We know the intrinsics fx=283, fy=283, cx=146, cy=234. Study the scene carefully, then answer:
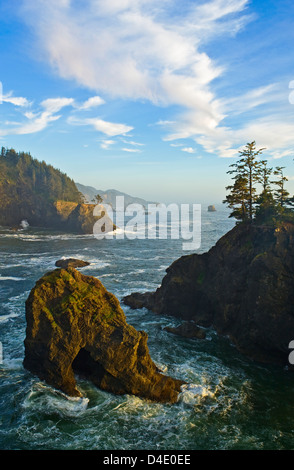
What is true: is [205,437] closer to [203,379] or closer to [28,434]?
[203,379]

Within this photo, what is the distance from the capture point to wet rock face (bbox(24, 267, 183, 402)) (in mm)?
20922

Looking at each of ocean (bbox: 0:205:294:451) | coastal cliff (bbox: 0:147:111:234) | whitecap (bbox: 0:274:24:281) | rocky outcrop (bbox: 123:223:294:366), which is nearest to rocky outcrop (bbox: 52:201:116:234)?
coastal cliff (bbox: 0:147:111:234)

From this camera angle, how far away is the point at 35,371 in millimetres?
22594

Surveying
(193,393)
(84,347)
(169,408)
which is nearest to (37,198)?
(84,347)

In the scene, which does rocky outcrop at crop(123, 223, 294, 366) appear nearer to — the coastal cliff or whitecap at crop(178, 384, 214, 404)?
whitecap at crop(178, 384, 214, 404)

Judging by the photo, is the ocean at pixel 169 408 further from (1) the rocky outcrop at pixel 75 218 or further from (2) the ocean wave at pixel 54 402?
(1) the rocky outcrop at pixel 75 218

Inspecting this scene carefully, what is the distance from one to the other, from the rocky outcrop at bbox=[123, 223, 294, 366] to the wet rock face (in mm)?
10522

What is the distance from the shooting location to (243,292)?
31.5 meters

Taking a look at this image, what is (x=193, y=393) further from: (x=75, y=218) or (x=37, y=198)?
(x=37, y=198)

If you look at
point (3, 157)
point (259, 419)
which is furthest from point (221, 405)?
point (3, 157)

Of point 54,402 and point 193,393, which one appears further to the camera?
point 193,393

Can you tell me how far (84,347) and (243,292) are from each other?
18.5m

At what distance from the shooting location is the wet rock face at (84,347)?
68.6 feet

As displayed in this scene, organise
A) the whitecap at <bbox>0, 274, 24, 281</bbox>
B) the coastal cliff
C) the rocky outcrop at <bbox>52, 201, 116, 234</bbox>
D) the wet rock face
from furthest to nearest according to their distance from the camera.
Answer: the coastal cliff → the rocky outcrop at <bbox>52, 201, 116, 234</bbox> → the whitecap at <bbox>0, 274, 24, 281</bbox> → the wet rock face
